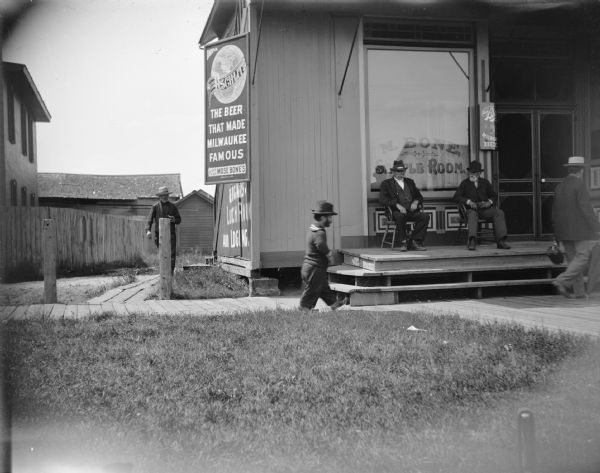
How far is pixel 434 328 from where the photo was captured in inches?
244

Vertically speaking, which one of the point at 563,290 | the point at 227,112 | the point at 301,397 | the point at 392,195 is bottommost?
the point at 301,397

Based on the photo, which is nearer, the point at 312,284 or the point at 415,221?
the point at 312,284

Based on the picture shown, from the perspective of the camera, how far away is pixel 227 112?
10.3m

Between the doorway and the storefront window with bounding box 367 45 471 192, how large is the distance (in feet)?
3.46

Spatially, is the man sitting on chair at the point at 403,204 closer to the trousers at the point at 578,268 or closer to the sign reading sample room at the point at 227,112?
the trousers at the point at 578,268

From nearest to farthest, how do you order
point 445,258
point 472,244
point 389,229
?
point 445,258 → point 472,244 → point 389,229

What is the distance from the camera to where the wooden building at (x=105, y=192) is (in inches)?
1815

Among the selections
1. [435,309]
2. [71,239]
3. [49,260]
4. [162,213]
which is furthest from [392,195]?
[71,239]

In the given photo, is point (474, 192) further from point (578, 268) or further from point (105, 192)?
point (105, 192)

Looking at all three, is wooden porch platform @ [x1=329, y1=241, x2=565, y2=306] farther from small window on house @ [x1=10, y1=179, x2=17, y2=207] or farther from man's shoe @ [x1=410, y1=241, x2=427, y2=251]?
small window on house @ [x1=10, y1=179, x2=17, y2=207]

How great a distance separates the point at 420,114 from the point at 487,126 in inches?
Answer: 48.0

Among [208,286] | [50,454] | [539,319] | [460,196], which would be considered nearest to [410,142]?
[460,196]

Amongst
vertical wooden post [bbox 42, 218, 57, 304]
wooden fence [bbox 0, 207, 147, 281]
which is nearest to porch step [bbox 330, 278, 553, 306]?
vertical wooden post [bbox 42, 218, 57, 304]

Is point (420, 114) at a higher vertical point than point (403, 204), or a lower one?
higher
